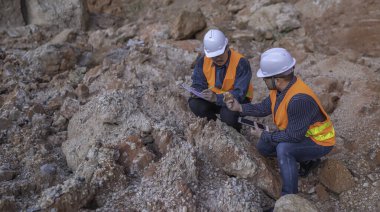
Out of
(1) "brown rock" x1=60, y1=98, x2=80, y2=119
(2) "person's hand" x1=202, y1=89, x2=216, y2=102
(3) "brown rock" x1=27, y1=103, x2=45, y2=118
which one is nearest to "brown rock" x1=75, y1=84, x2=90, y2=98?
(1) "brown rock" x1=60, y1=98, x2=80, y2=119

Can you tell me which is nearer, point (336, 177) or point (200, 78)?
point (336, 177)

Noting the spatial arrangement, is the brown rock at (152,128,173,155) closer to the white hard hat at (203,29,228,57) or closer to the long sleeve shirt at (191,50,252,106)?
the long sleeve shirt at (191,50,252,106)

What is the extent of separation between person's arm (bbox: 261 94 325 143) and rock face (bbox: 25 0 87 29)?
5.18m

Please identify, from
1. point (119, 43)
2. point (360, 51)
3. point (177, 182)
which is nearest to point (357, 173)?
point (177, 182)

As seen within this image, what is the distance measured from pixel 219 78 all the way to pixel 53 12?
4.19 metres

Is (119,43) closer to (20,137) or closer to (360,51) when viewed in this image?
(20,137)

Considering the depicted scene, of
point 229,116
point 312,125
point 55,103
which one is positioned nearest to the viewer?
point 312,125

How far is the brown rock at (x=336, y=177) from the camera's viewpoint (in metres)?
3.86

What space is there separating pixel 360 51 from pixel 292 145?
9.63 feet

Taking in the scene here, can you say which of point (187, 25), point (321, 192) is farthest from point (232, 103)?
point (187, 25)

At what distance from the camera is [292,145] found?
3.58 m

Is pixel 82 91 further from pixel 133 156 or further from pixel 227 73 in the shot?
pixel 227 73

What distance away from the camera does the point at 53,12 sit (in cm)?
736

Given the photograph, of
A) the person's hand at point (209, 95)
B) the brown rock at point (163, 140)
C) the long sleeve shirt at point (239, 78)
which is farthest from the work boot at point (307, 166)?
the brown rock at point (163, 140)
